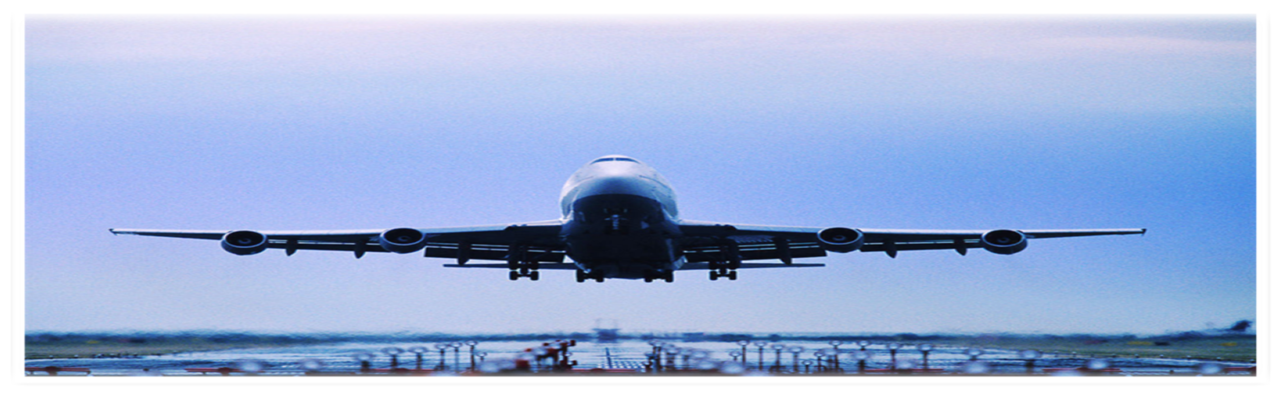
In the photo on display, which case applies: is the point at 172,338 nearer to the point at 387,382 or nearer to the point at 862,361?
the point at 387,382

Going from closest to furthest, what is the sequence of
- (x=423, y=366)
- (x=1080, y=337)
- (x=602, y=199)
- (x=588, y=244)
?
(x=602, y=199) < (x=588, y=244) < (x=423, y=366) < (x=1080, y=337)

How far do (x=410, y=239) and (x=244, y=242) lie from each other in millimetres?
4488

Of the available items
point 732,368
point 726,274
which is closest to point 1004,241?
point 732,368

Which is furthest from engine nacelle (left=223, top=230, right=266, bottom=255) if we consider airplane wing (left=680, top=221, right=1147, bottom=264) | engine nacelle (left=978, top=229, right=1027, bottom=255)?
engine nacelle (left=978, top=229, right=1027, bottom=255)

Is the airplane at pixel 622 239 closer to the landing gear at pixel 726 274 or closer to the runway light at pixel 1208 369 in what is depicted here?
the landing gear at pixel 726 274

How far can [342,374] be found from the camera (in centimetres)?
2848

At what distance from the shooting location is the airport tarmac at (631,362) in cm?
2994

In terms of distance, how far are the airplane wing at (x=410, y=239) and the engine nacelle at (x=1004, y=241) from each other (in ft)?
38.7

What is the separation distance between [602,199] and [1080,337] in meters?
18.0

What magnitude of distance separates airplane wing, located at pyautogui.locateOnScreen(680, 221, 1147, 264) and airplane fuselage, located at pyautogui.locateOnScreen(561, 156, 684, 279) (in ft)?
3.79

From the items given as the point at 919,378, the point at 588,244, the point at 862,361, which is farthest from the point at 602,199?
the point at 862,361

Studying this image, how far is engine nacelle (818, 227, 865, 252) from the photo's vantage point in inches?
1114

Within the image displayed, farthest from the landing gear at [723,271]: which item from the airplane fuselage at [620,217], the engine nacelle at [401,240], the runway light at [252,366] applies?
the runway light at [252,366]

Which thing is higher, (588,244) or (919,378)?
(588,244)
